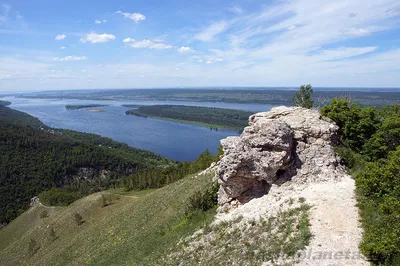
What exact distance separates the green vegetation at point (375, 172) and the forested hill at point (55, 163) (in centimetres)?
11438

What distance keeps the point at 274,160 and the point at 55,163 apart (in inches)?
5899

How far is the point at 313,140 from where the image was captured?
22469 mm

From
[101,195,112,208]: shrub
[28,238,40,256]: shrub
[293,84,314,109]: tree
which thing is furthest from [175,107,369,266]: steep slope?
[101,195,112,208]: shrub

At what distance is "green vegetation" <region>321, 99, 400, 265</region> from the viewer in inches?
494

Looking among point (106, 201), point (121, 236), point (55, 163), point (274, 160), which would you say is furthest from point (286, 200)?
point (55, 163)

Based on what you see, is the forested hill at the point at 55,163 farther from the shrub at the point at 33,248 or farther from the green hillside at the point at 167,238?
the green hillside at the point at 167,238

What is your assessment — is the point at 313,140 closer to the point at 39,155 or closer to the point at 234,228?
the point at 234,228

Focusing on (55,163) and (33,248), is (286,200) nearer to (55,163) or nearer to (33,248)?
(33,248)

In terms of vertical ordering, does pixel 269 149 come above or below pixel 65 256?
above

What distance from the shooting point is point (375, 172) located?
16016 millimetres

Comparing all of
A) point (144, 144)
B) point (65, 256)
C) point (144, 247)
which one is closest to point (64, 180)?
point (144, 144)

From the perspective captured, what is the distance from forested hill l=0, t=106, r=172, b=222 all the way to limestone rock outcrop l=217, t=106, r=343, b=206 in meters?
112

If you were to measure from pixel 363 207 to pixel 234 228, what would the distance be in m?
7.75

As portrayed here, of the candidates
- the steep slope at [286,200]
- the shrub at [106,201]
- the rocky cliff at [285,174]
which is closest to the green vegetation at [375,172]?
the steep slope at [286,200]
